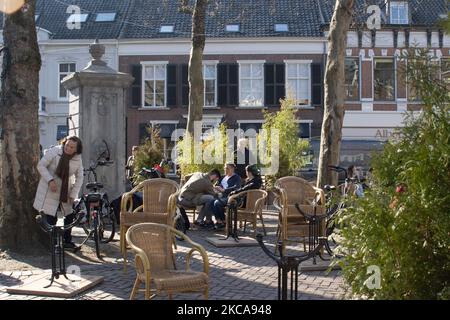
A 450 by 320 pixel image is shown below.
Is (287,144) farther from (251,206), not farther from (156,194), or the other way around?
(156,194)

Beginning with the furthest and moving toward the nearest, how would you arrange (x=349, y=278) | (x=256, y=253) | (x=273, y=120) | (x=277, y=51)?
(x=277, y=51) → (x=273, y=120) → (x=256, y=253) → (x=349, y=278)

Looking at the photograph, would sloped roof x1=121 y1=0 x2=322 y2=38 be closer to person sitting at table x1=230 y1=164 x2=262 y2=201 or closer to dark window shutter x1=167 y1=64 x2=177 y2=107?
dark window shutter x1=167 y1=64 x2=177 y2=107

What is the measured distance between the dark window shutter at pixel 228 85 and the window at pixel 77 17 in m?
8.65

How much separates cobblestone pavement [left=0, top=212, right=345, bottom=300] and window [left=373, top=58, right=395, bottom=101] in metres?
24.8

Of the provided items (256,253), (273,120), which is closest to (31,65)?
(256,253)

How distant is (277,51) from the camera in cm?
3194

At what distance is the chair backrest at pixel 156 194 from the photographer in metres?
7.88

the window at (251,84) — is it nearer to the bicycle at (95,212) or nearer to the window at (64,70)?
the window at (64,70)

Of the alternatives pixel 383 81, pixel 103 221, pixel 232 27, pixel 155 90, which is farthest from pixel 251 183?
pixel 232 27

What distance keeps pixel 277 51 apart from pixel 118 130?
2194 cm

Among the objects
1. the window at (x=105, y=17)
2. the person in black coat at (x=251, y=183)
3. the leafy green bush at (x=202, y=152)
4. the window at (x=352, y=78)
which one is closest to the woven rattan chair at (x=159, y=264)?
the person in black coat at (x=251, y=183)

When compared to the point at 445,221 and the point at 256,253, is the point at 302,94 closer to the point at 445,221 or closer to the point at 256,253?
the point at 256,253

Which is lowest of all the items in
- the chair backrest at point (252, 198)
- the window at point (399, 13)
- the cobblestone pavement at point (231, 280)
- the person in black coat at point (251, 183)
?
the cobblestone pavement at point (231, 280)

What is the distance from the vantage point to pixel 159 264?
5.33m
